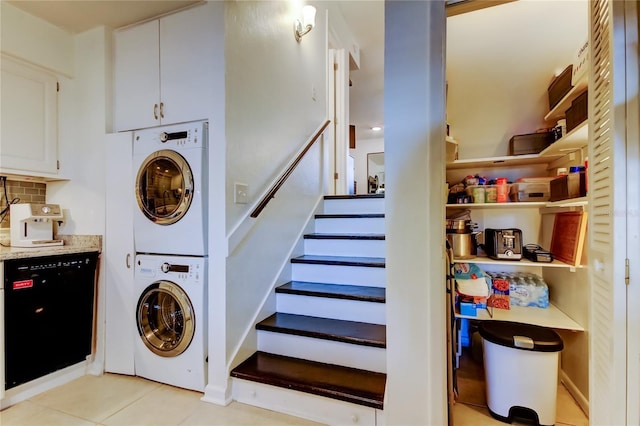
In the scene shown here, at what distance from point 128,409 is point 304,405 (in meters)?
1.02

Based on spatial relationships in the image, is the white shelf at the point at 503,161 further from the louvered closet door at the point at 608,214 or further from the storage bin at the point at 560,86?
the louvered closet door at the point at 608,214

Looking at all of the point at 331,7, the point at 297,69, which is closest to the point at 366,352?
the point at 297,69

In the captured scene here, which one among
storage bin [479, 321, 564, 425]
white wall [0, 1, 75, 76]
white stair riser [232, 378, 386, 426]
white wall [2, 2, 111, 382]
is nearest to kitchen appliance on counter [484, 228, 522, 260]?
storage bin [479, 321, 564, 425]

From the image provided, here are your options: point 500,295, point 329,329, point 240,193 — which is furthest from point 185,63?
point 500,295

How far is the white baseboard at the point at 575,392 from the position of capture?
1.82 meters

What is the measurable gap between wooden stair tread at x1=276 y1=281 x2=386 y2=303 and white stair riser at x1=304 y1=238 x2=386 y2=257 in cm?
35

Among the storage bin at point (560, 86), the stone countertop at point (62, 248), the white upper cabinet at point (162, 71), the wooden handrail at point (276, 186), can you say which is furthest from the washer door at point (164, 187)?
the storage bin at point (560, 86)

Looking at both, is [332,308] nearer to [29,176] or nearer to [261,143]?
[261,143]

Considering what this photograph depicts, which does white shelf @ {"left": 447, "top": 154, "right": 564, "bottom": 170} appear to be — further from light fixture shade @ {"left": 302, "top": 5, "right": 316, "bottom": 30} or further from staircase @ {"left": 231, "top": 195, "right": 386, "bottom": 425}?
light fixture shade @ {"left": 302, "top": 5, "right": 316, "bottom": 30}

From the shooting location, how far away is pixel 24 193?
2453 millimetres

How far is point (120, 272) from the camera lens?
2170mm

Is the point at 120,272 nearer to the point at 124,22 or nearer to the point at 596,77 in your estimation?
the point at 124,22

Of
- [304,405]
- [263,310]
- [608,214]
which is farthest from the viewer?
[263,310]

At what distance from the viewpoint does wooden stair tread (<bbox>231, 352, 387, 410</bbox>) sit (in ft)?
5.15
